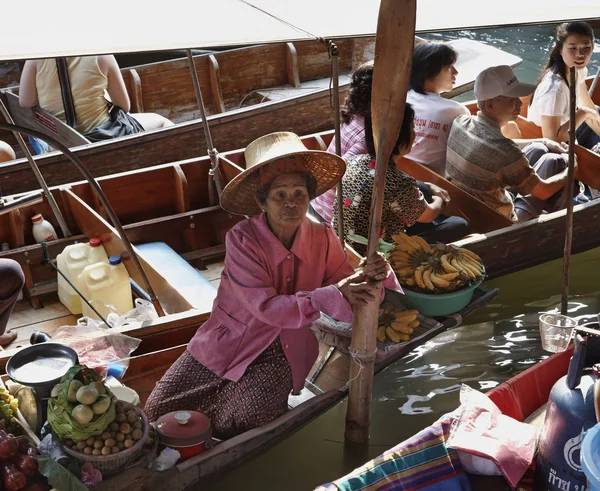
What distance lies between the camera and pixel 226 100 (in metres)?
7.23

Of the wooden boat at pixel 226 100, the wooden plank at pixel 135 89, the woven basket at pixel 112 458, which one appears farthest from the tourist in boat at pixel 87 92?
the woven basket at pixel 112 458

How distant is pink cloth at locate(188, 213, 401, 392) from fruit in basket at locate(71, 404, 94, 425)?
2.05 feet

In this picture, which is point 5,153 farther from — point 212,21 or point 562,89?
point 562,89

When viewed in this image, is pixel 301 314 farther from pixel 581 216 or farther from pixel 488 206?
pixel 581 216

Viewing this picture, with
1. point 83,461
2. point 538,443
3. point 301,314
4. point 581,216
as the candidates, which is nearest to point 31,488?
point 83,461

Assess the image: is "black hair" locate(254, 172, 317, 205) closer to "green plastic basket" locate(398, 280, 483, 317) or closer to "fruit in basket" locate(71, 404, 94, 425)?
"green plastic basket" locate(398, 280, 483, 317)

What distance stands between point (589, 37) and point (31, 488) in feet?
13.7

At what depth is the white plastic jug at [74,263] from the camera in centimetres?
410

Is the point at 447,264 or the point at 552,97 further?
the point at 552,97

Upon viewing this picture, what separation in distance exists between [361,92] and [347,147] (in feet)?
1.00

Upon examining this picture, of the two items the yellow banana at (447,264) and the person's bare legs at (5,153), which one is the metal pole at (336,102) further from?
the person's bare legs at (5,153)

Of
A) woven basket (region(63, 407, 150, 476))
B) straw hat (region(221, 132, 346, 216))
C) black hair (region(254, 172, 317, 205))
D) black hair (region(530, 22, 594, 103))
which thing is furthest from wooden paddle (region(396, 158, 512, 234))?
woven basket (region(63, 407, 150, 476))

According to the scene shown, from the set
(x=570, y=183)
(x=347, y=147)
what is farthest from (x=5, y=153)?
(x=570, y=183)

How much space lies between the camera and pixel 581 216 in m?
4.70
